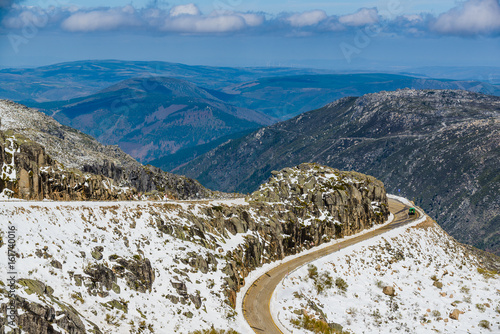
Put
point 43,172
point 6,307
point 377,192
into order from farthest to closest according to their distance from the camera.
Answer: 1. point 377,192
2. point 43,172
3. point 6,307

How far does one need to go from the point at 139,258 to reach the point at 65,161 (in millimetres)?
71505

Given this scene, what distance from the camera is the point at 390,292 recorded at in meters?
58.3

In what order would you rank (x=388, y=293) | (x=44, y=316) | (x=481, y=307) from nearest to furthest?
(x=44, y=316)
(x=388, y=293)
(x=481, y=307)

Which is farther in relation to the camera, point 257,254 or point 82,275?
point 257,254

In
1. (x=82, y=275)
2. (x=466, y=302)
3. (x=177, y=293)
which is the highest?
(x=82, y=275)

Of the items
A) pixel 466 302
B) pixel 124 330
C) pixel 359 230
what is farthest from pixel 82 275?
pixel 359 230

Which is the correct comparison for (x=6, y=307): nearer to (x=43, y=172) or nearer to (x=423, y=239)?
(x=43, y=172)

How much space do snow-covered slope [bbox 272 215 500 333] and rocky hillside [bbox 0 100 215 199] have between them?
1327 inches

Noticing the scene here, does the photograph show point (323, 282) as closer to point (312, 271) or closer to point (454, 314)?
point (312, 271)

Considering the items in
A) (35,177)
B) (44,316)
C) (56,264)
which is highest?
(35,177)

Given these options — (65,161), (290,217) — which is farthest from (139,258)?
(65,161)

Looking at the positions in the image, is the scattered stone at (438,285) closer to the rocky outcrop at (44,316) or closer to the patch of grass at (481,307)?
the patch of grass at (481,307)

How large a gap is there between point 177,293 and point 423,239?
52.6 metres

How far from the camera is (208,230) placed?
188ft
